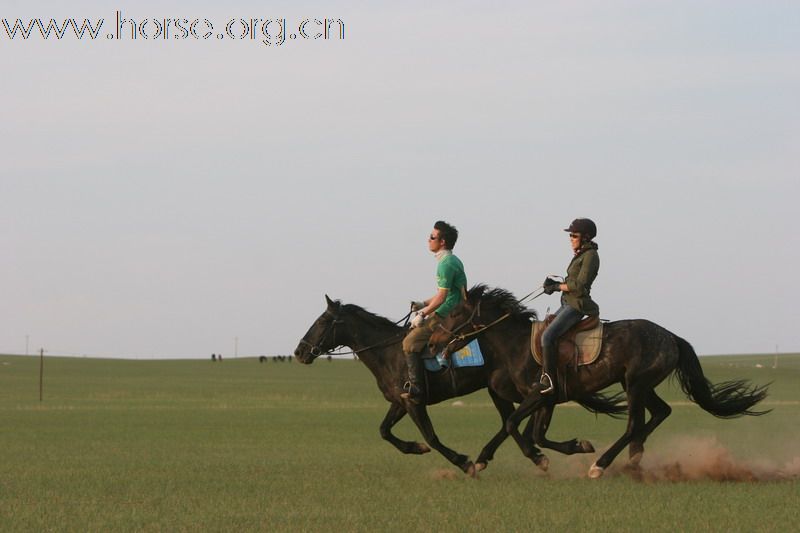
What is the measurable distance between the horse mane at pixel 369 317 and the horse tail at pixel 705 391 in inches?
135

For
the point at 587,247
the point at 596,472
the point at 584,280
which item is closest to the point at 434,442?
the point at 596,472

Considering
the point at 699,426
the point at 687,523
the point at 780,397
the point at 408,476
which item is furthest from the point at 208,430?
the point at 780,397

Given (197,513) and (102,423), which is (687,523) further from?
(102,423)

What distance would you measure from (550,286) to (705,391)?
83.8 inches

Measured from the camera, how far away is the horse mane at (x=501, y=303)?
15023 mm

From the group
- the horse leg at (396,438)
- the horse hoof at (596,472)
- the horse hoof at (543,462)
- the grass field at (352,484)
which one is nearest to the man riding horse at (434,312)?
the horse leg at (396,438)

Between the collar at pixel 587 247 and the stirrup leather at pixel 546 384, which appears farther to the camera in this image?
the collar at pixel 587 247

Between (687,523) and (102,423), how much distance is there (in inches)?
924

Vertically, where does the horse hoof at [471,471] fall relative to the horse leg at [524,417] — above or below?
below

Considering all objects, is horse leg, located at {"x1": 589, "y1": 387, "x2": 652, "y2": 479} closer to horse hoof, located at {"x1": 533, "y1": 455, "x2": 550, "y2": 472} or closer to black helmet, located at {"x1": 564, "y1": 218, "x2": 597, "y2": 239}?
horse hoof, located at {"x1": 533, "y1": 455, "x2": 550, "y2": 472}

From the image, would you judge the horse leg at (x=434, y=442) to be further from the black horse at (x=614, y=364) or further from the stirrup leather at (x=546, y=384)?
the stirrup leather at (x=546, y=384)

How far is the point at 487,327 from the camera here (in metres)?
14.9

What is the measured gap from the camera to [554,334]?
1424cm

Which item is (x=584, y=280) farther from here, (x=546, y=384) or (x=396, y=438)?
(x=396, y=438)
